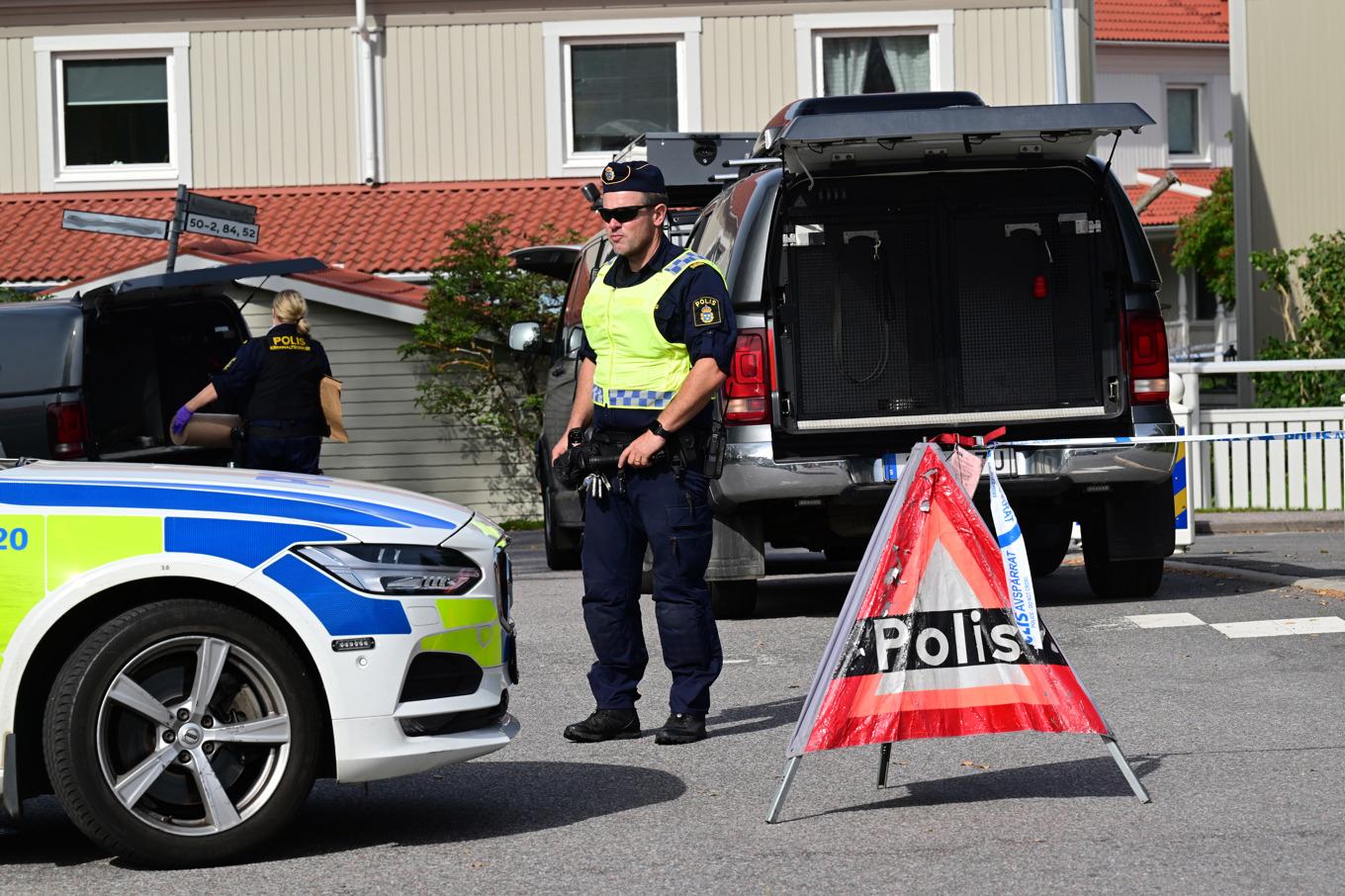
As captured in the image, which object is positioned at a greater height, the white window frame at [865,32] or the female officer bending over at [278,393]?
the white window frame at [865,32]

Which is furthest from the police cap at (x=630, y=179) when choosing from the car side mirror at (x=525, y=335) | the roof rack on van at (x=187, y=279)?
the car side mirror at (x=525, y=335)

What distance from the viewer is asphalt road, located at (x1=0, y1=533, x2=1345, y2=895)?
5.18m

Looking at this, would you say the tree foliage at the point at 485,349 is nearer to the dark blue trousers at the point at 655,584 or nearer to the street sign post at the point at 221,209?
the street sign post at the point at 221,209

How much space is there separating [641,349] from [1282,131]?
2038 cm

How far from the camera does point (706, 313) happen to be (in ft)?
23.2

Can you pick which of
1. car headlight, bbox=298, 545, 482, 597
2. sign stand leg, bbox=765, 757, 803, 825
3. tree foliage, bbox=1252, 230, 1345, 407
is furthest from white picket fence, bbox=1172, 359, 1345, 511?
car headlight, bbox=298, 545, 482, 597

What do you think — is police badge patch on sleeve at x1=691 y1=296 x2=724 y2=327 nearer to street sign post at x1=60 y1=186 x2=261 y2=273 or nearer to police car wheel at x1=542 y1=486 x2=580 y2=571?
police car wheel at x1=542 y1=486 x2=580 y2=571

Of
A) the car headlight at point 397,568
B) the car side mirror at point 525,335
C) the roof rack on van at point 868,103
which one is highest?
the roof rack on van at point 868,103

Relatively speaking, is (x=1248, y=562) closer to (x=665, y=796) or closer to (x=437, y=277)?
(x=665, y=796)

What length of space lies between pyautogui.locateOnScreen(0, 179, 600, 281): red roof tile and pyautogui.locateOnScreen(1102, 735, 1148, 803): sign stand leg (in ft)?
54.0

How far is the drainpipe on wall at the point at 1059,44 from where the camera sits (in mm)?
22125

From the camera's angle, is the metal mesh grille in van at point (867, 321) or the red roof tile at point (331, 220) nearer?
the metal mesh grille in van at point (867, 321)

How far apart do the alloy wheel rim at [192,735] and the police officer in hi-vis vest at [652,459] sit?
1.83 metres

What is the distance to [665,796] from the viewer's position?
621 centimetres
